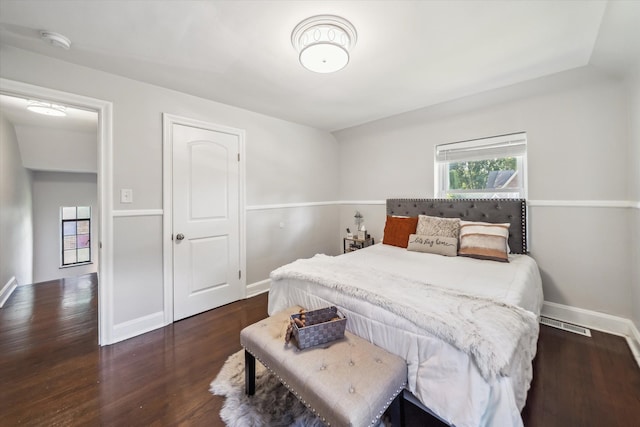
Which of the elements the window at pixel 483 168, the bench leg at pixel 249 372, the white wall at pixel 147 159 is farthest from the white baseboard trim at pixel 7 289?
the window at pixel 483 168

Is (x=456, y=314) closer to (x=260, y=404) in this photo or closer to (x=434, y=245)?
(x=260, y=404)

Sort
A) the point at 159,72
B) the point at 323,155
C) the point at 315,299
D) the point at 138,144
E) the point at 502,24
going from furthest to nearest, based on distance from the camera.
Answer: the point at 323,155
the point at 138,144
the point at 159,72
the point at 315,299
the point at 502,24

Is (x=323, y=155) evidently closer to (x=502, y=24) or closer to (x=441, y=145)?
(x=441, y=145)

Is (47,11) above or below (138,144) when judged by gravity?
above

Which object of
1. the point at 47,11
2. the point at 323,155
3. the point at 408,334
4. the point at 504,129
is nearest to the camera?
the point at 408,334

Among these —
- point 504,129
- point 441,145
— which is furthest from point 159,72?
point 504,129

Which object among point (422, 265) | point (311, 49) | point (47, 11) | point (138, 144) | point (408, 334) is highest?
point (47, 11)

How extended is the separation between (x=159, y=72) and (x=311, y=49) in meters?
1.42

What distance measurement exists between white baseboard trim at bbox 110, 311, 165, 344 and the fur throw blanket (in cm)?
165

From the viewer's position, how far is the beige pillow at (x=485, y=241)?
7.60 feet

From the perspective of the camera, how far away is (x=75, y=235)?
6.15m

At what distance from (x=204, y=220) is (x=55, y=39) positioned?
172 cm

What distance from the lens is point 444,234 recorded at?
8.84 ft

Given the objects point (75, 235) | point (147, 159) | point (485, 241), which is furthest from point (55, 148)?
point (485, 241)
